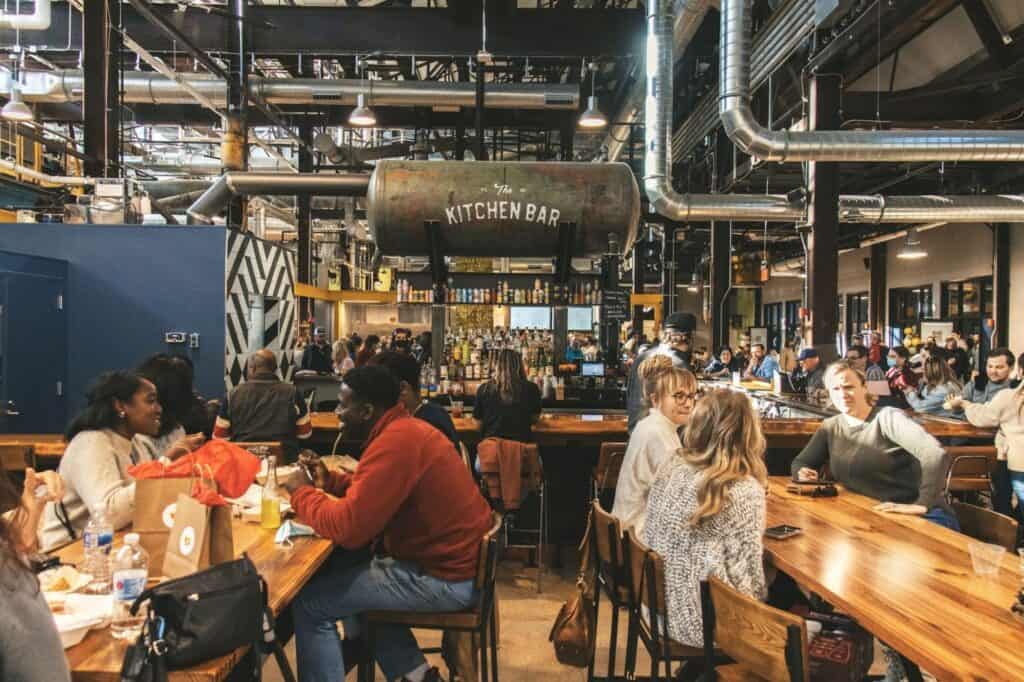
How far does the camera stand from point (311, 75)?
12500 mm

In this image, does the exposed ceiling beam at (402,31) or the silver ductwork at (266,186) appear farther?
the exposed ceiling beam at (402,31)

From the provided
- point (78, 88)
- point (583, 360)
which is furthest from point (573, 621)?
point (78, 88)

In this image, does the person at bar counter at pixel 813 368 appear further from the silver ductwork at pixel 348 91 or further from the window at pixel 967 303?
the window at pixel 967 303

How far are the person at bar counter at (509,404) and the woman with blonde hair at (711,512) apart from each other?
2.39 m

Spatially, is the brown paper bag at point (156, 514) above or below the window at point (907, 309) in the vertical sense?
below

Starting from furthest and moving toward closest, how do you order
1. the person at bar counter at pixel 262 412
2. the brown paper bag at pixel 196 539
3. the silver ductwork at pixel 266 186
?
the silver ductwork at pixel 266 186 → the person at bar counter at pixel 262 412 → the brown paper bag at pixel 196 539

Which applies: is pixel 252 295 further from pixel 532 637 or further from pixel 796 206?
pixel 796 206

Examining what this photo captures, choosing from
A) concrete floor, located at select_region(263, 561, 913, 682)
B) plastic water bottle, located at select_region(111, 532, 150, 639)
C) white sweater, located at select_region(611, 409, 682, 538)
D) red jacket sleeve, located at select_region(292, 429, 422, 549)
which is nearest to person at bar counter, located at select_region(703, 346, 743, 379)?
concrete floor, located at select_region(263, 561, 913, 682)

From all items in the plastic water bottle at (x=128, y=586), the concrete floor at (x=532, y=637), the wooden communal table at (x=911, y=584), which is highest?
the plastic water bottle at (x=128, y=586)

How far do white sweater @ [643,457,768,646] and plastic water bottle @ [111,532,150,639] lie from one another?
1649 millimetres

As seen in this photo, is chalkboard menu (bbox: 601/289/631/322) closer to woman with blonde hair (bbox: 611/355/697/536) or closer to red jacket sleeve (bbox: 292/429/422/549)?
woman with blonde hair (bbox: 611/355/697/536)

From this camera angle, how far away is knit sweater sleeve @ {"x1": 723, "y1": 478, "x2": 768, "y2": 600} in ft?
8.12

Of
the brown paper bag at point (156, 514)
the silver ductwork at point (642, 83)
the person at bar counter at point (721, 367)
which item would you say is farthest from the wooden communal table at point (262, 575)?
the person at bar counter at point (721, 367)

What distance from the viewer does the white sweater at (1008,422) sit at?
532cm
